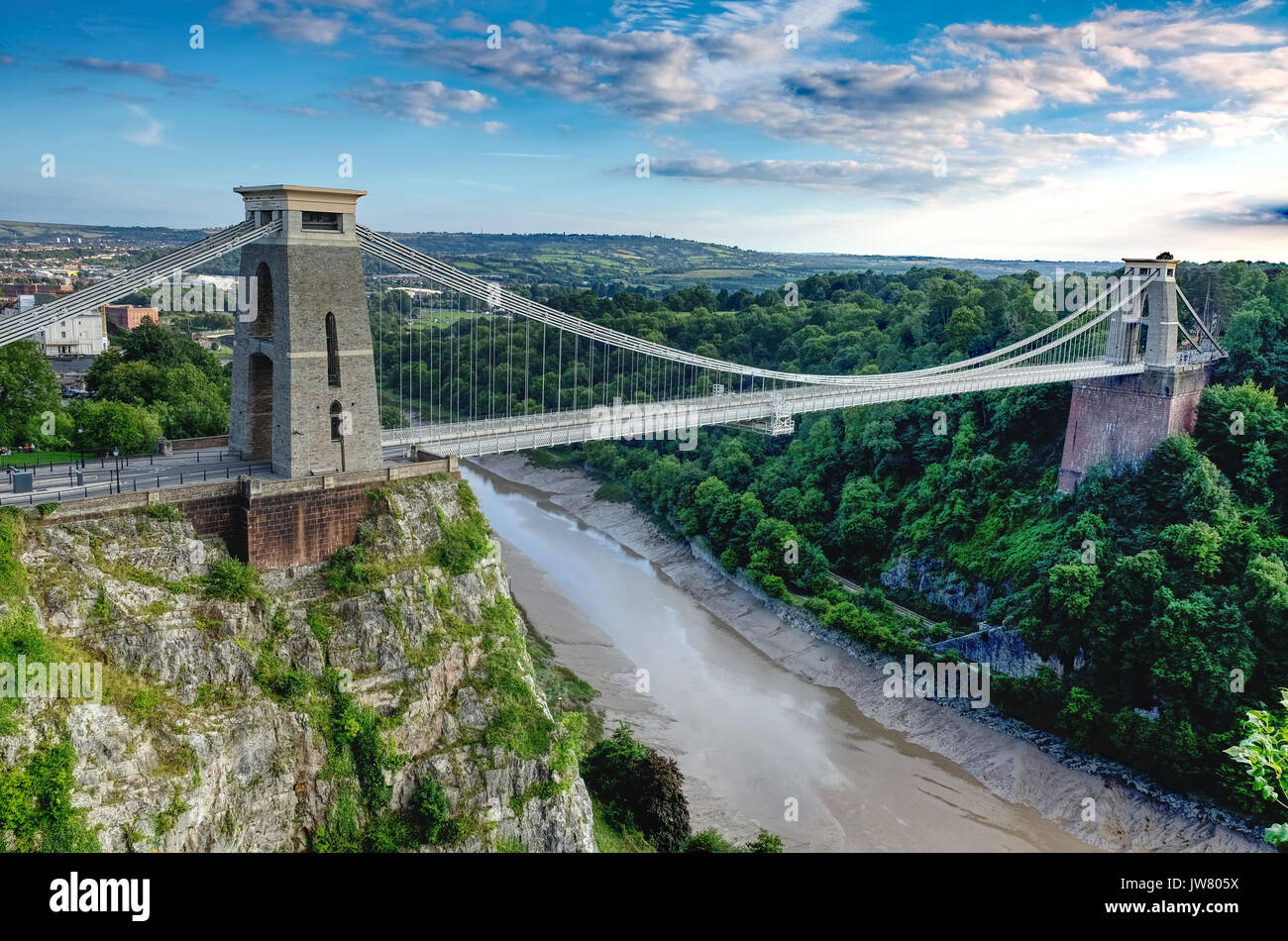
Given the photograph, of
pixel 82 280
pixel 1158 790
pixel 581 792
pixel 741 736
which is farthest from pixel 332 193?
pixel 82 280

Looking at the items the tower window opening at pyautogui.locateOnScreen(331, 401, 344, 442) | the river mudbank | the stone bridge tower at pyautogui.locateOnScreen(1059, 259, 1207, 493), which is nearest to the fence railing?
the tower window opening at pyautogui.locateOnScreen(331, 401, 344, 442)

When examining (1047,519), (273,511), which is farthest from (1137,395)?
(273,511)

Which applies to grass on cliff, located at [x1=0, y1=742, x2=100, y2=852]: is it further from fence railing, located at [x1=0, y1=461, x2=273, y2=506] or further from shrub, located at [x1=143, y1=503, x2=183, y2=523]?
fence railing, located at [x1=0, y1=461, x2=273, y2=506]

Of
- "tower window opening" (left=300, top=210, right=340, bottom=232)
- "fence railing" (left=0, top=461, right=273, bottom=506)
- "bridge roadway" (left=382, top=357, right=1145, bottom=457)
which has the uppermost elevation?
"tower window opening" (left=300, top=210, right=340, bottom=232)

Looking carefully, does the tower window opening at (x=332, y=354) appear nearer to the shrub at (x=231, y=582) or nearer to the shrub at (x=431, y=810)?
the shrub at (x=231, y=582)

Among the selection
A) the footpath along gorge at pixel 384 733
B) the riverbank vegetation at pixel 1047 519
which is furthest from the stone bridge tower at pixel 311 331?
the riverbank vegetation at pixel 1047 519

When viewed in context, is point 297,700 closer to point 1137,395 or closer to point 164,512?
point 164,512

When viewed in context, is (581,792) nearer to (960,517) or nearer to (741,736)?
(741,736)
